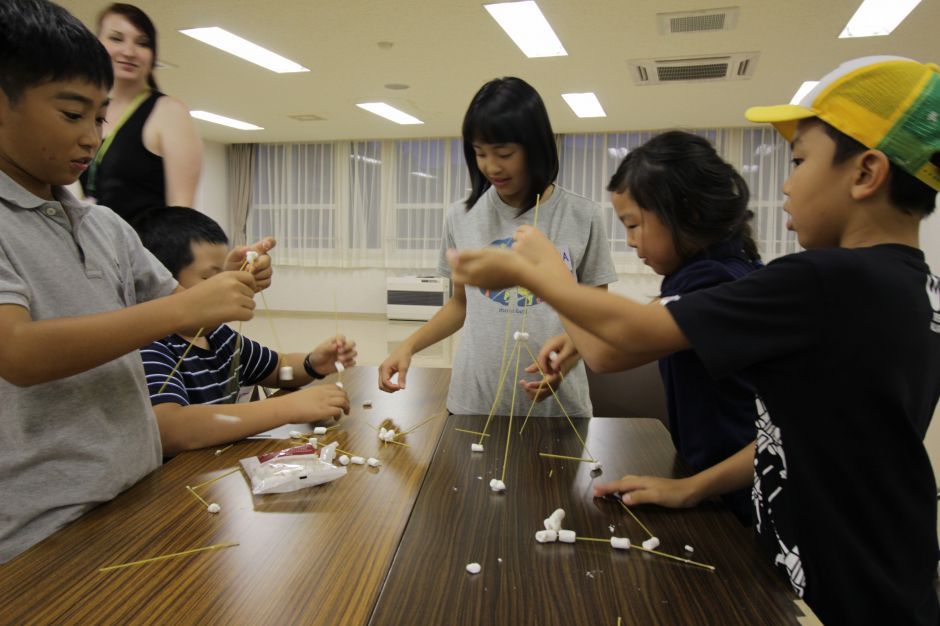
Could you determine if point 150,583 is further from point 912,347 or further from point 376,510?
point 912,347

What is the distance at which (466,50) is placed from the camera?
457 centimetres

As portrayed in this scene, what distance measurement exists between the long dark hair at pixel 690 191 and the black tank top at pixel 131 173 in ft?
4.27

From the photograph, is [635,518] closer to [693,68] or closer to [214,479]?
[214,479]

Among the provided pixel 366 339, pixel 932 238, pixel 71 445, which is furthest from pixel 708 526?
pixel 366 339

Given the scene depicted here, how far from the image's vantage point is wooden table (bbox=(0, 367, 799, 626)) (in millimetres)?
708

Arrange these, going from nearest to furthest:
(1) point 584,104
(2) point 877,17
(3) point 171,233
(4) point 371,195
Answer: (3) point 171,233, (2) point 877,17, (1) point 584,104, (4) point 371,195

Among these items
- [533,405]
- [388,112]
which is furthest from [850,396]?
[388,112]

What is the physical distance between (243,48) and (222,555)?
492cm

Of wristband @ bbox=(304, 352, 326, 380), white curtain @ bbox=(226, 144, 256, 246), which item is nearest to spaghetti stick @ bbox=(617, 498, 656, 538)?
wristband @ bbox=(304, 352, 326, 380)

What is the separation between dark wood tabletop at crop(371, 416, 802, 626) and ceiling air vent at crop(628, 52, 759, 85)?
4.51 metres

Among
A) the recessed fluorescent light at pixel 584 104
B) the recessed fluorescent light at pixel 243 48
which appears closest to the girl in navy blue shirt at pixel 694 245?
the recessed fluorescent light at pixel 243 48

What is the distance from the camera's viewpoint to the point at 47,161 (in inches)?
35.5

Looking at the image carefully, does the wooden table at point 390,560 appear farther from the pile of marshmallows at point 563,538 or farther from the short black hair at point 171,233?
the short black hair at point 171,233

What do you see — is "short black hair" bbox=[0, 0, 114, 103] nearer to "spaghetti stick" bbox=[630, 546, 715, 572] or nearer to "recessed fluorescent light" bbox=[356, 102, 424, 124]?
"spaghetti stick" bbox=[630, 546, 715, 572]
